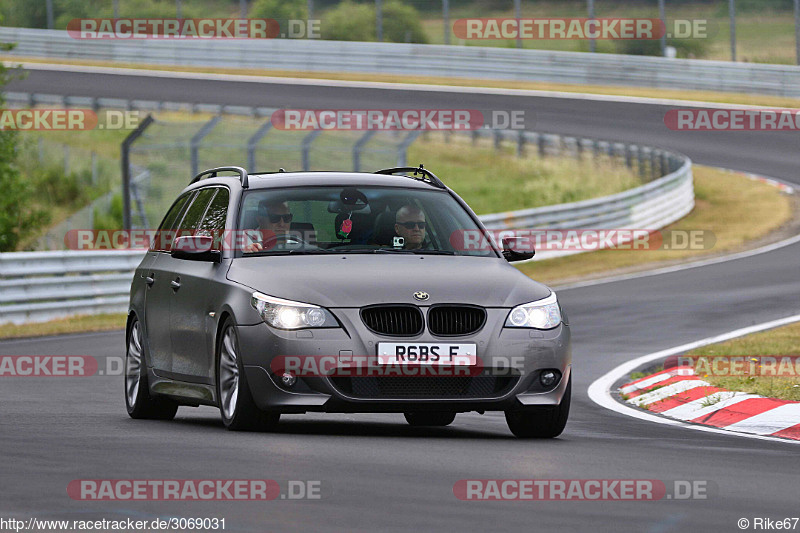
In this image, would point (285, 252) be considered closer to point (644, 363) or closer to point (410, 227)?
point (410, 227)

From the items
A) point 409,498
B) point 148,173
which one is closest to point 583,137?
point 148,173

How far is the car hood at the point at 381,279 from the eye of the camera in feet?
30.1

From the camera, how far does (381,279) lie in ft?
30.6

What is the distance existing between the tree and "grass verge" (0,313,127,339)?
5458 mm

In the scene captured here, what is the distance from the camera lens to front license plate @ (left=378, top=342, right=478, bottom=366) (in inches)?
357

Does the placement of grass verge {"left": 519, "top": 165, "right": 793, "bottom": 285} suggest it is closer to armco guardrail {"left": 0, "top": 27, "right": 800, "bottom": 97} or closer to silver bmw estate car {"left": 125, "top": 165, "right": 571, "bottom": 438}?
armco guardrail {"left": 0, "top": 27, "right": 800, "bottom": 97}

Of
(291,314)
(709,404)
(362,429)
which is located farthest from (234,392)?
(709,404)

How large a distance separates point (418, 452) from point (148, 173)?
2069 centimetres

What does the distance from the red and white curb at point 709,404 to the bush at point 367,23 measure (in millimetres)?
46113

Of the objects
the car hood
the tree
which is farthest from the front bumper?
the tree

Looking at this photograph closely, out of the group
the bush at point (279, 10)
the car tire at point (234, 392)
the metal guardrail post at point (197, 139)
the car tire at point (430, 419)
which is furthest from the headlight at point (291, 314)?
the bush at point (279, 10)

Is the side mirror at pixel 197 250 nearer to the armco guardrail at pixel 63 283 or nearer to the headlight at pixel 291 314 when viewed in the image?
the headlight at pixel 291 314

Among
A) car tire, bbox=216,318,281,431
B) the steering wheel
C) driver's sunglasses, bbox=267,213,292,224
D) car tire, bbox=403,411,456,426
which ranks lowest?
car tire, bbox=403,411,456,426

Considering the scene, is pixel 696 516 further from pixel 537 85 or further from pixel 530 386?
pixel 537 85
